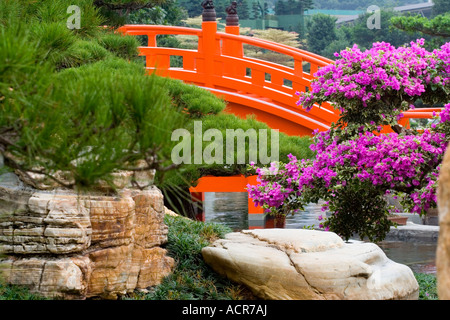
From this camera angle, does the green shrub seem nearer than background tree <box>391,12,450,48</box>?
Yes

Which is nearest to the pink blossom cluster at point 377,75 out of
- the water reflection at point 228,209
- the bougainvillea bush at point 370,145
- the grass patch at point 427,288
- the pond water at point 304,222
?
the bougainvillea bush at point 370,145

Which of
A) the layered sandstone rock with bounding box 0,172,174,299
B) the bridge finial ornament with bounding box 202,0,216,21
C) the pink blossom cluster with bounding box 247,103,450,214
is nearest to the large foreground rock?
the pink blossom cluster with bounding box 247,103,450,214

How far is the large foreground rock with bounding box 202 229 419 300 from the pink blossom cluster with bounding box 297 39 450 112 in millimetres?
1100

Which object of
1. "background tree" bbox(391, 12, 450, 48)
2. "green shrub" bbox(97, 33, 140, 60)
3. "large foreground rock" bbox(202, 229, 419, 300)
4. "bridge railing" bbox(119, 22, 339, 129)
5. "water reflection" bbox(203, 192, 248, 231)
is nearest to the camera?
"large foreground rock" bbox(202, 229, 419, 300)

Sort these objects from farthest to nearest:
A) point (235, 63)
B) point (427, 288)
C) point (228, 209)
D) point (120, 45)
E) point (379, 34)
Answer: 1. point (379, 34)
2. point (228, 209)
3. point (235, 63)
4. point (120, 45)
5. point (427, 288)

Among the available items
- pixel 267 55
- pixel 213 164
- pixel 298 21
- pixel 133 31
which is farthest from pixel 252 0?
pixel 213 164

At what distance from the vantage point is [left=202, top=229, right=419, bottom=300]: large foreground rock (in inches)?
170

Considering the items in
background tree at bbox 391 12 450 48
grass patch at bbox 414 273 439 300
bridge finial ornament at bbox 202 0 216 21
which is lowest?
grass patch at bbox 414 273 439 300

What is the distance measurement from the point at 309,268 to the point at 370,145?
1249 millimetres

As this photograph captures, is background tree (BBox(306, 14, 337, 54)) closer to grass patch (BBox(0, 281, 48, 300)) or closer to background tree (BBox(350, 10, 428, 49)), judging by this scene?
background tree (BBox(350, 10, 428, 49))

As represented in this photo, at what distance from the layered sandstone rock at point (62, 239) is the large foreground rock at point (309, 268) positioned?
2.66 feet

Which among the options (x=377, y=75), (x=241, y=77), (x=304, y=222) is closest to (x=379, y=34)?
(x=304, y=222)

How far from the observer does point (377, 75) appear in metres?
5.06

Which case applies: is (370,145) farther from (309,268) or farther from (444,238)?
(444,238)
